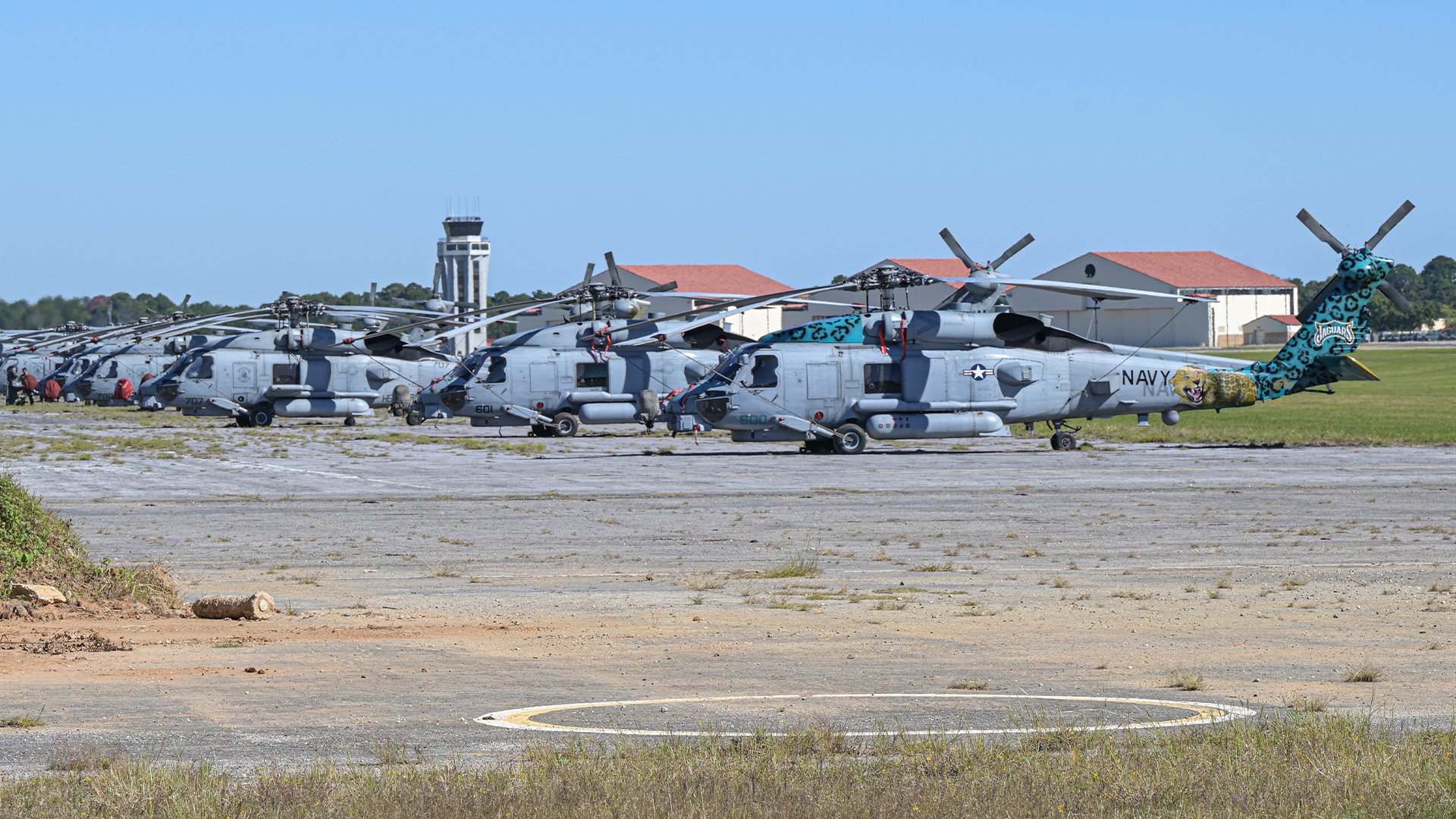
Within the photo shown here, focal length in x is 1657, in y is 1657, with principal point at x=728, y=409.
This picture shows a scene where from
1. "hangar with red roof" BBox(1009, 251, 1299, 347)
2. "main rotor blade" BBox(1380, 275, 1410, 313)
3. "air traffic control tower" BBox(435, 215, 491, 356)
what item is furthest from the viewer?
"air traffic control tower" BBox(435, 215, 491, 356)

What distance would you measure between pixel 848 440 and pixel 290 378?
21.1 meters

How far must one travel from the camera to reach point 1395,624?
12.3 metres

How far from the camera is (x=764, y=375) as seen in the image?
33.1m

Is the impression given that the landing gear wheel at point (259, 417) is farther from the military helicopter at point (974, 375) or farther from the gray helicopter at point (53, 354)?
the military helicopter at point (974, 375)

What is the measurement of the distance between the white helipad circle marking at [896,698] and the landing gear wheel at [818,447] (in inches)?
932

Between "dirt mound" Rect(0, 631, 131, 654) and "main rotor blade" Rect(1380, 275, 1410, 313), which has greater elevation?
"main rotor blade" Rect(1380, 275, 1410, 313)

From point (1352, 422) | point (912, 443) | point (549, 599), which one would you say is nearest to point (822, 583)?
point (549, 599)

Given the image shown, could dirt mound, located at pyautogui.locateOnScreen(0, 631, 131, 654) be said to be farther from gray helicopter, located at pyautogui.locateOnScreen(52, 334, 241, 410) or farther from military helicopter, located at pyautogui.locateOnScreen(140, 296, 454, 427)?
gray helicopter, located at pyautogui.locateOnScreen(52, 334, 241, 410)

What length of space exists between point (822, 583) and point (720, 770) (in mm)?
7680

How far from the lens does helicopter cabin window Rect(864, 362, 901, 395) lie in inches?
1312

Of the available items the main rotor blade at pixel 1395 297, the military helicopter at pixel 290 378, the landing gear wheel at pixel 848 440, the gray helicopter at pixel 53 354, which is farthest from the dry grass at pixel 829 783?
the gray helicopter at pixel 53 354

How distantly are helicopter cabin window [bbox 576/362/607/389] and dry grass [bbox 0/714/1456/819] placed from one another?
33.7 meters

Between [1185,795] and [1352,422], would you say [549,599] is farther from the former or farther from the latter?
[1352,422]

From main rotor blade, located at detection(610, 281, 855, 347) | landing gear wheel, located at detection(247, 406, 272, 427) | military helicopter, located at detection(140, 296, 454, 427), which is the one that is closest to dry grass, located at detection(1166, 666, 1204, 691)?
main rotor blade, located at detection(610, 281, 855, 347)
